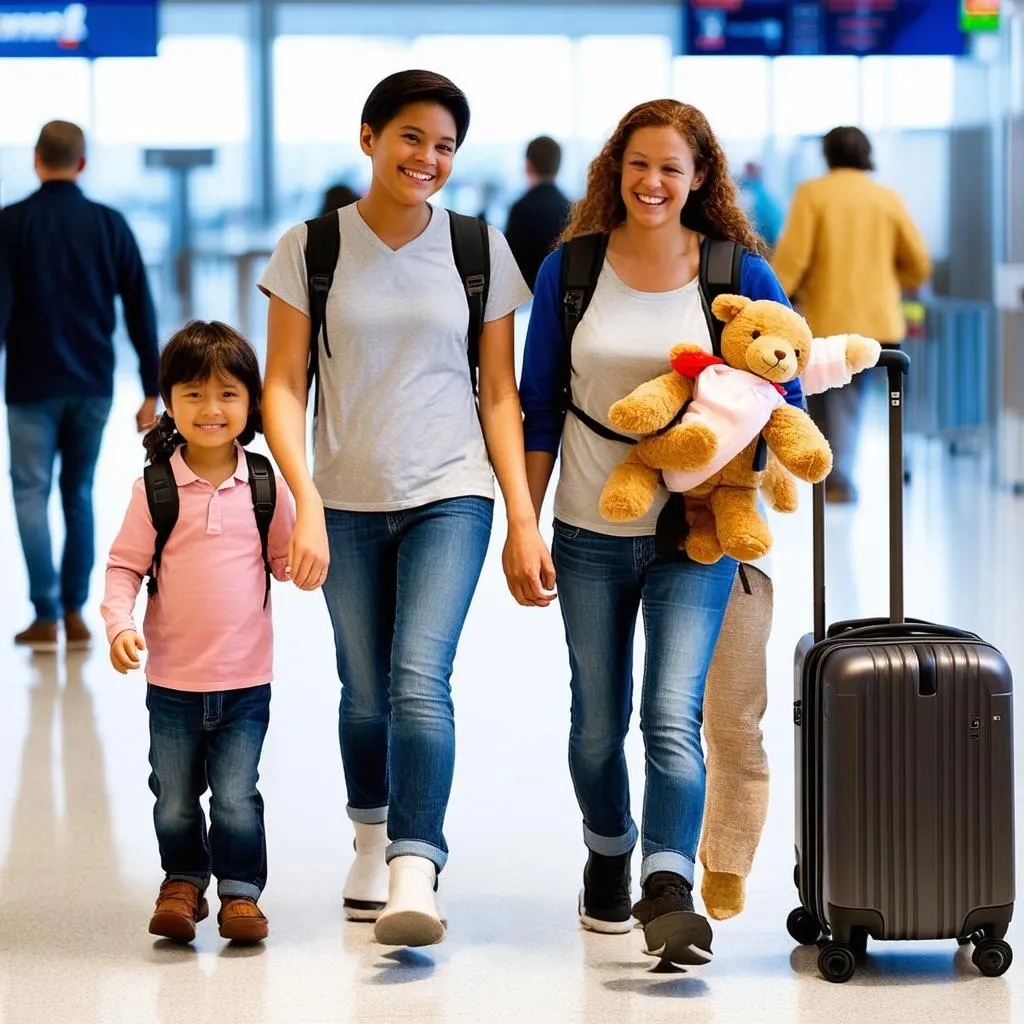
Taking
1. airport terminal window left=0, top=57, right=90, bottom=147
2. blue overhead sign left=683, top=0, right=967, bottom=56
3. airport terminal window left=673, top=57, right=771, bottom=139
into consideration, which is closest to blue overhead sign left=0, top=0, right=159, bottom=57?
airport terminal window left=0, top=57, right=90, bottom=147

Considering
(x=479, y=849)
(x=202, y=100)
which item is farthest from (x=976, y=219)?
(x=479, y=849)

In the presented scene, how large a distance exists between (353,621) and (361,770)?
317 mm

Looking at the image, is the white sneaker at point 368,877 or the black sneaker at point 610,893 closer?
the black sneaker at point 610,893

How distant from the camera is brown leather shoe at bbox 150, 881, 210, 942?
3.36 m

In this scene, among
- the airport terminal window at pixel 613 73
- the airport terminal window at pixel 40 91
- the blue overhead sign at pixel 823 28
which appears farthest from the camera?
the airport terminal window at pixel 613 73

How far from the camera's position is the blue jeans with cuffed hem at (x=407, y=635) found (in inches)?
128

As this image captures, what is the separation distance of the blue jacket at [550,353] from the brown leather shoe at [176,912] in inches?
40.8

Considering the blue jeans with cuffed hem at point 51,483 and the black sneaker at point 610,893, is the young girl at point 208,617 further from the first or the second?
the blue jeans with cuffed hem at point 51,483

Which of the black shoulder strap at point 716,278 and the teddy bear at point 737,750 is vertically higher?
the black shoulder strap at point 716,278

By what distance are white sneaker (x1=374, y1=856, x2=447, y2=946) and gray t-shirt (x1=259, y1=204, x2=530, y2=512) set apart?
0.65 meters

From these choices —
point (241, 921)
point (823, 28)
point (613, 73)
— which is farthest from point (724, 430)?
point (613, 73)

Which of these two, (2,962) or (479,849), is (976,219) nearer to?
(479,849)

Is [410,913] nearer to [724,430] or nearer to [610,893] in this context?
[610,893]

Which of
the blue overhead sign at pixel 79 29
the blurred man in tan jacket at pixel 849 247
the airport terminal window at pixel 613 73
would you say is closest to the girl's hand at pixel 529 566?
the blurred man in tan jacket at pixel 849 247
